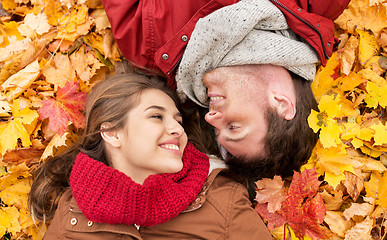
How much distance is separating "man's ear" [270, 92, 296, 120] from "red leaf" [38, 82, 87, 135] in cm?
133

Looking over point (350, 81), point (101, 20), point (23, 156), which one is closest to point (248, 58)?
point (350, 81)

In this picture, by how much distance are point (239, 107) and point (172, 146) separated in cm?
49

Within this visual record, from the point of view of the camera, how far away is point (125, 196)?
2211 mm

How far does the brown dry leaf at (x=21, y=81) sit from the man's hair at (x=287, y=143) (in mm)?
1517

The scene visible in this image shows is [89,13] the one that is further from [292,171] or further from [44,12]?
[292,171]

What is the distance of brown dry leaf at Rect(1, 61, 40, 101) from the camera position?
2.61 metres

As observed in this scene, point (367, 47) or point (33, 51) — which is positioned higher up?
point (33, 51)

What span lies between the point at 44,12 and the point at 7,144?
991 mm

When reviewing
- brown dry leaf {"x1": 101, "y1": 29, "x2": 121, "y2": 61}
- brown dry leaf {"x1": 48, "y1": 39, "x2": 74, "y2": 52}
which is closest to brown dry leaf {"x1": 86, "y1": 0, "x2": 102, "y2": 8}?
brown dry leaf {"x1": 101, "y1": 29, "x2": 121, "y2": 61}

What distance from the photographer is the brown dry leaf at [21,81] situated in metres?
2.61

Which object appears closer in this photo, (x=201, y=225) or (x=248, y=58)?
(x=248, y=58)

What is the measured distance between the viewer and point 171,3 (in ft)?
7.70

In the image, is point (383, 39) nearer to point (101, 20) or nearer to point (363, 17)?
point (363, 17)

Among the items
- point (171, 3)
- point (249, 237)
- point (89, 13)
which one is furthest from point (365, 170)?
point (89, 13)
